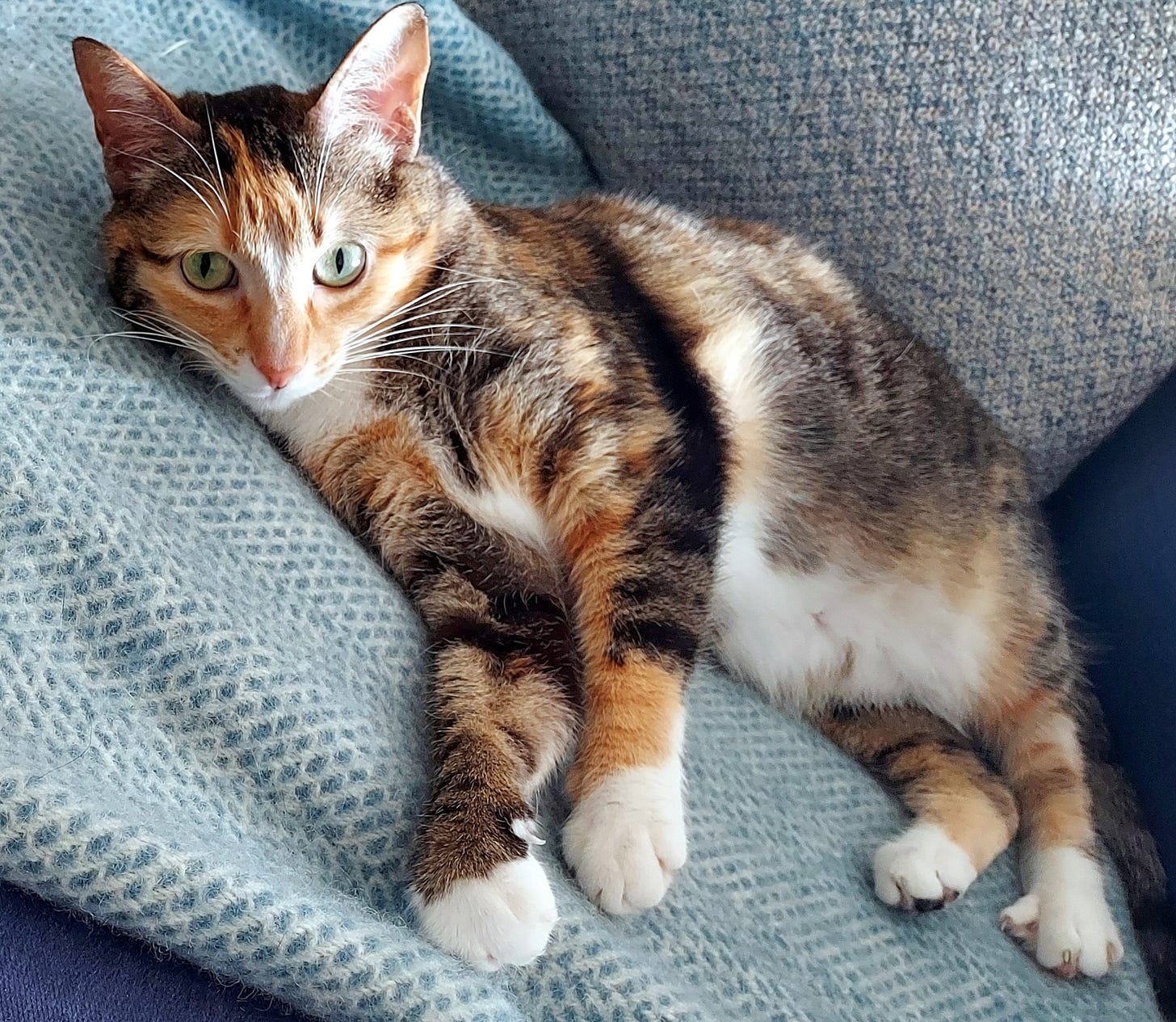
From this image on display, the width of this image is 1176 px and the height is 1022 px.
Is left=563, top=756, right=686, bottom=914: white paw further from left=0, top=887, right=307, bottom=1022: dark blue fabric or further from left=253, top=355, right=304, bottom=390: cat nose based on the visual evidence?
left=253, top=355, right=304, bottom=390: cat nose

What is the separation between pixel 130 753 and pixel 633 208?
82cm

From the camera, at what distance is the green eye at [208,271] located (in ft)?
2.83

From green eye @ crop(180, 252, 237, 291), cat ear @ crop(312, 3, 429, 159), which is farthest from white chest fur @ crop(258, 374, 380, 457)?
cat ear @ crop(312, 3, 429, 159)

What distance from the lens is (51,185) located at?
87 cm

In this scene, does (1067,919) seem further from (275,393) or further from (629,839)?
(275,393)

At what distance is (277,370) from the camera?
823 mm

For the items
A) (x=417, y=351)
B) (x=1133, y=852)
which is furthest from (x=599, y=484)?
(x=1133, y=852)

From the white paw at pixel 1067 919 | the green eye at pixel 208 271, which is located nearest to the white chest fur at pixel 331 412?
the green eye at pixel 208 271

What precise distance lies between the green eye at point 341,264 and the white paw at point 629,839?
0.50m

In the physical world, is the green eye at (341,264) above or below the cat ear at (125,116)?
below

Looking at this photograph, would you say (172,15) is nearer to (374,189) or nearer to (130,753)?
(374,189)

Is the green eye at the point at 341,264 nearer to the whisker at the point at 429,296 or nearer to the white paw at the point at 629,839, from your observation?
the whisker at the point at 429,296

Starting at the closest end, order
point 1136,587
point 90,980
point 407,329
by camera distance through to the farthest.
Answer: point 90,980 → point 407,329 → point 1136,587

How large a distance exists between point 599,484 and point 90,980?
54 centimetres
